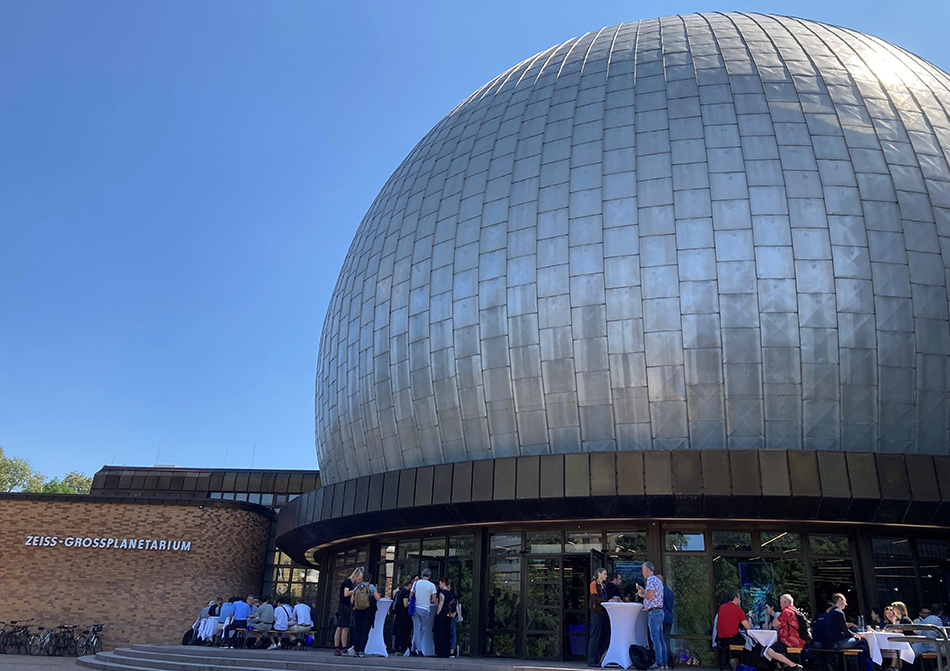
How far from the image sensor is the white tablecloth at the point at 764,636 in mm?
12062

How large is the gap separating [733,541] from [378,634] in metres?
7.44

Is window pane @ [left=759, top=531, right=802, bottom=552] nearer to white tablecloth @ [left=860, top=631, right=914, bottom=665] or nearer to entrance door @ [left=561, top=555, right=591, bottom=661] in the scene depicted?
entrance door @ [left=561, top=555, right=591, bottom=661]

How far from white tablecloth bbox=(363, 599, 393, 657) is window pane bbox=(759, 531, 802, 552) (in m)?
7.75

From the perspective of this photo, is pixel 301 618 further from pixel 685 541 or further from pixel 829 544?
pixel 829 544

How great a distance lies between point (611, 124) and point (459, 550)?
10948mm

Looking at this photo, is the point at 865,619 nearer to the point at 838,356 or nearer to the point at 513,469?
the point at 838,356

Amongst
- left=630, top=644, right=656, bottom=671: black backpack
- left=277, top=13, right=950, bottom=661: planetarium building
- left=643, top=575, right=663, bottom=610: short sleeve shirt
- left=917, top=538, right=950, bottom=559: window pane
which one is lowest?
left=630, top=644, right=656, bottom=671: black backpack

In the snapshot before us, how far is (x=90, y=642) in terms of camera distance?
2614 centimetres

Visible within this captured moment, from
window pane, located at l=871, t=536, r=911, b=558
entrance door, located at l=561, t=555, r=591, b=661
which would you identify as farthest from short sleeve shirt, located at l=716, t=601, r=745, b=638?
window pane, located at l=871, t=536, r=911, b=558

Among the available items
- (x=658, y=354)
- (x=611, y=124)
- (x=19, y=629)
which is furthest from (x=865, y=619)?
(x=19, y=629)

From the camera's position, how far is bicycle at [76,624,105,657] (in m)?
25.9

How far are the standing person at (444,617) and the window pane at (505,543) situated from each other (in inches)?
95.8

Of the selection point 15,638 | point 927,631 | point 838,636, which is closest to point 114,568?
point 15,638

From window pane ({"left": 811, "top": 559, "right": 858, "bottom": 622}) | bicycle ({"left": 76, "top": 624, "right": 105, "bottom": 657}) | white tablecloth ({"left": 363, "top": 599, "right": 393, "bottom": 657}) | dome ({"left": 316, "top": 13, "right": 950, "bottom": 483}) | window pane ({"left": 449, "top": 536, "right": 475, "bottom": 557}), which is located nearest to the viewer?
white tablecloth ({"left": 363, "top": 599, "right": 393, "bottom": 657})
